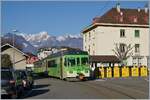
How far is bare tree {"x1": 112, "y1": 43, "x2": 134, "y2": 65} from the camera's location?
246 ft

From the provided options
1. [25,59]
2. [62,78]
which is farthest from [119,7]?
[62,78]

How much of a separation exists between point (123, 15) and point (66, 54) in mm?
40873

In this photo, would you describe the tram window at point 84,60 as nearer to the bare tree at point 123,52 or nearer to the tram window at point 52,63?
the tram window at point 52,63

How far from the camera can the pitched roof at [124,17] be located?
78062 millimetres

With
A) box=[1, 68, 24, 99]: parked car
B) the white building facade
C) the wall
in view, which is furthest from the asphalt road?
the white building facade

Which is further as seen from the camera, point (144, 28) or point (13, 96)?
point (144, 28)

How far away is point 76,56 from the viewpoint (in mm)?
41656

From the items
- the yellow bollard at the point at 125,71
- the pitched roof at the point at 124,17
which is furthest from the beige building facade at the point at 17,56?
the pitched roof at the point at 124,17

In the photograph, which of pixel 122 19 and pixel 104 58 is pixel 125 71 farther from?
pixel 122 19

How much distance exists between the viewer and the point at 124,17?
263 ft

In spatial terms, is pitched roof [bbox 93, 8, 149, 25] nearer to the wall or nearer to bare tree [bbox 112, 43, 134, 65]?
bare tree [bbox 112, 43, 134, 65]

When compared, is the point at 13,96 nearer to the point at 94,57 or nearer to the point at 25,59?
the point at 25,59

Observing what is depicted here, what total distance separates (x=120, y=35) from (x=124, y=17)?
4.55 m

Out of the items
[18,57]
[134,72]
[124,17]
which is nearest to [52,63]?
[134,72]
